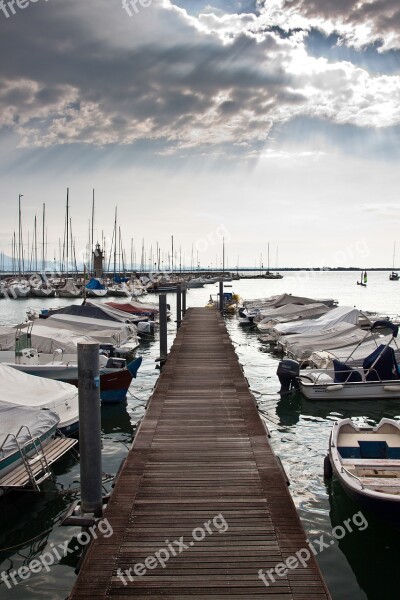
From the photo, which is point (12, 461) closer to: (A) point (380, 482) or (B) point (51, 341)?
(A) point (380, 482)

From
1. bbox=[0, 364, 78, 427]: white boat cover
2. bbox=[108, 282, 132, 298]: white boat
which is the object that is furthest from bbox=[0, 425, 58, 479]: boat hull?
bbox=[108, 282, 132, 298]: white boat

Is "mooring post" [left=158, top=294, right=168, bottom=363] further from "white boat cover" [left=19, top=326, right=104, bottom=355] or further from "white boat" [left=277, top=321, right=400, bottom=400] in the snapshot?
"white boat" [left=277, top=321, right=400, bottom=400]

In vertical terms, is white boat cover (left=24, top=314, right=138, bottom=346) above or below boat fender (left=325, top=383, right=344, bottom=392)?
above

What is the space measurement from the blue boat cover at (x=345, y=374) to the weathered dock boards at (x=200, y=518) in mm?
7573

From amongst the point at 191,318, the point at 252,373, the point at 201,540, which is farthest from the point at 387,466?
the point at 191,318

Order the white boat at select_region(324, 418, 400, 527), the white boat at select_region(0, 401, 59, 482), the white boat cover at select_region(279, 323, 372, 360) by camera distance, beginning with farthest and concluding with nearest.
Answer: the white boat cover at select_region(279, 323, 372, 360) → the white boat at select_region(0, 401, 59, 482) → the white boat at select_region(324, 418, 400, 527)

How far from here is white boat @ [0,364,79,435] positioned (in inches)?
490

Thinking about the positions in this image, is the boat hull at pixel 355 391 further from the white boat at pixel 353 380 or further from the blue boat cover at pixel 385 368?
the blue boat cover at pixel 385 368

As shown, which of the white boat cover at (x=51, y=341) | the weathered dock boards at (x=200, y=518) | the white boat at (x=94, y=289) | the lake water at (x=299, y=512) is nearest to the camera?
the weathered dock boards at (x=200, y=518)

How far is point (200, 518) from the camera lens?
7367 millimetres

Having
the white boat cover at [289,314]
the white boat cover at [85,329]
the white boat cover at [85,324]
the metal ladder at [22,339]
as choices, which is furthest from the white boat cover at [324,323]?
the metal ladder at [22,339]

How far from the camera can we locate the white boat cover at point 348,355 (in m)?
21.6

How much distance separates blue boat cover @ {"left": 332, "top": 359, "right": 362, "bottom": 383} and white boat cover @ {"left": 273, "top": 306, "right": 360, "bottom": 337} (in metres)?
11.2

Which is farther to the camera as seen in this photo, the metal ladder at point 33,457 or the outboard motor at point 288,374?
the outboard motor at point 288,374
